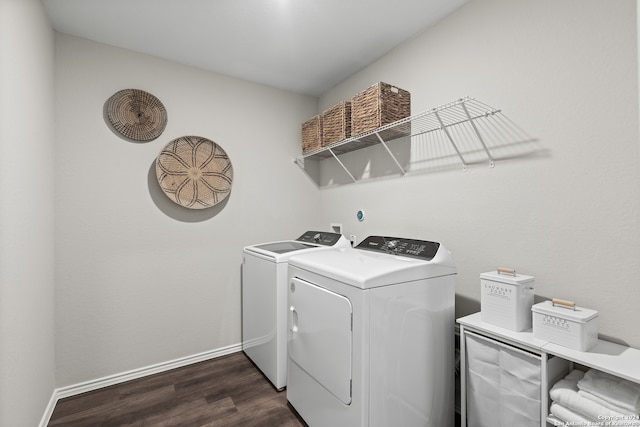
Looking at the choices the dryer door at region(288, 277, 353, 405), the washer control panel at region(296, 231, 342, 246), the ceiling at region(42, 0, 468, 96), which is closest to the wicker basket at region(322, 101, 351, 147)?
the ceiling at region(42, 0, 468, 96)

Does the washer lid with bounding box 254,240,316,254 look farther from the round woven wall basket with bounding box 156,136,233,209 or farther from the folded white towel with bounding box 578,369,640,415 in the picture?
the folded white towel with bounding box 578,369,640,415

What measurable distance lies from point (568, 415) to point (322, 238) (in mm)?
1847

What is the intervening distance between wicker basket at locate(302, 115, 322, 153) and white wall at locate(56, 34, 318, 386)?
211mm

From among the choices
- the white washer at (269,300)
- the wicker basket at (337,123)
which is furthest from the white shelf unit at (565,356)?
the wicker basket at (337,123)

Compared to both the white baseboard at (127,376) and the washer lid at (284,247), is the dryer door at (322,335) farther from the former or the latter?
the white baseboard at (127,376)

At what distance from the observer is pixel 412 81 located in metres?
2.20

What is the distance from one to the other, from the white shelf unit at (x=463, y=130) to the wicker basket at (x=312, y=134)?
0.54m

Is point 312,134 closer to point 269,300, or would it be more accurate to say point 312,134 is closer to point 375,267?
point 269,300

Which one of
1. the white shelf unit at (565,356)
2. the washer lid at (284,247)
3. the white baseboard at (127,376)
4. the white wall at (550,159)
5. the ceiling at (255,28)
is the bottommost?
the white baseboard at (127,376)

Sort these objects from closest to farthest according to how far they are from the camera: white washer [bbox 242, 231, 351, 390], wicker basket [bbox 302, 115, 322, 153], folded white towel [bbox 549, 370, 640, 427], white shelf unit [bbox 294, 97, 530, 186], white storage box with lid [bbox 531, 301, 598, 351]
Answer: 1. folded white towel [bbox 549, 370, 640, 427]
2. white storage box with lid [bbox 531, 301, 598, 351]
3. white shelf unit [bbox 294, 97, 530, 186]
4. white washer [bbox 242, 231, 351, 390]
5. wicker basket [bbox 302, 115, 322, 153]

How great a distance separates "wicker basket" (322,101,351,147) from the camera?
246 cm

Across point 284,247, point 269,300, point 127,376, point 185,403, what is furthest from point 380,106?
point 127,376

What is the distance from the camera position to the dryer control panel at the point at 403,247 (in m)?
1.68

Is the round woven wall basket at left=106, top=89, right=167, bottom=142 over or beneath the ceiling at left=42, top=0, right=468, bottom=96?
beneath
